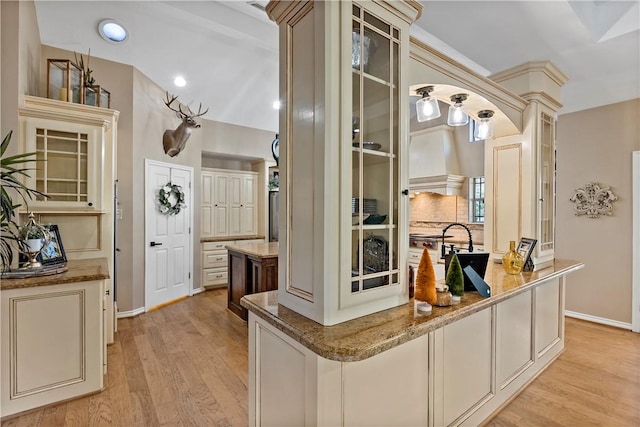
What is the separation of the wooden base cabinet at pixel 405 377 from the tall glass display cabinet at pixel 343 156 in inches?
8.4

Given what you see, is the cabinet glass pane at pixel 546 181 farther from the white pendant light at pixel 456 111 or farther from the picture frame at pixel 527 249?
the white pendant light at pixel 456 111

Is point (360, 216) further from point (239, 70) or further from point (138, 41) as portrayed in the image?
point (239, 70)

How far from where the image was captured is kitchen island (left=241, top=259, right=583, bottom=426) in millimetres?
1235

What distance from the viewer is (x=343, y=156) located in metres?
1.30

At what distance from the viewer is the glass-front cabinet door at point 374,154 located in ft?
4.54

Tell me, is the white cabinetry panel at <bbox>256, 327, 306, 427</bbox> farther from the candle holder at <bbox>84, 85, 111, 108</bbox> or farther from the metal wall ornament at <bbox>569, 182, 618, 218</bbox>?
the metal wall ornament at <bbox>569, 182, 618, 218</bbox>

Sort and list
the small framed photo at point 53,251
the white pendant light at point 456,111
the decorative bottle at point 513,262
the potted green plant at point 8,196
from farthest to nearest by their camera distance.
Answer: the small framed photo at point 53,251
the decorative bottle at point 513,262
the white pendant light at point 456,111
the potted green plant at point 8,196

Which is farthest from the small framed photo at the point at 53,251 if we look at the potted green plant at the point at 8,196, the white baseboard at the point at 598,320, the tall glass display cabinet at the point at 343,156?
the white baseboard at the point at 598,320

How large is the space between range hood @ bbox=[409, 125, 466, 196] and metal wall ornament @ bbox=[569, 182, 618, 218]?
6.55 feet

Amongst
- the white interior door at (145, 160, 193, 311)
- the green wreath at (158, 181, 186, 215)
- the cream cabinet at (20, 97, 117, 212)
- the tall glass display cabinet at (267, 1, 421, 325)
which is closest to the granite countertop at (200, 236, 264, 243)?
the white interior door at (145, 160, 193, 311)

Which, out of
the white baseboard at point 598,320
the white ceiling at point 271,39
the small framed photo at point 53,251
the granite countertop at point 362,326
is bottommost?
the white baseboard at point 598,320

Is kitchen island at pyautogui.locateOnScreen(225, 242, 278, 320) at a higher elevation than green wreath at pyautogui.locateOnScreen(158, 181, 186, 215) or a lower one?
lower

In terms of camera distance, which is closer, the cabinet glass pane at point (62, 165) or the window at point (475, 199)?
the cabinet glass pane at point (62, 165)

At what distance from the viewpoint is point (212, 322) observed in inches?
153
